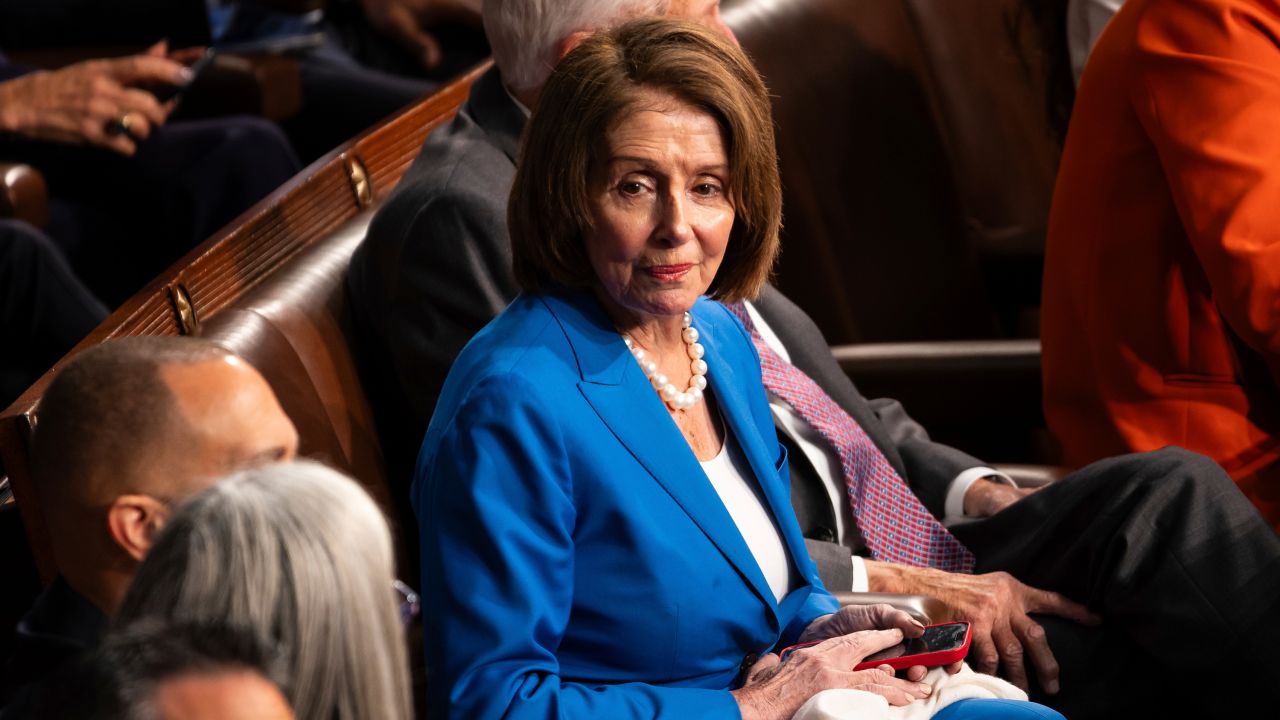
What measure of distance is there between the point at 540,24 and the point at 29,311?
1.19m

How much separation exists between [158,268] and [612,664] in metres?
2.21

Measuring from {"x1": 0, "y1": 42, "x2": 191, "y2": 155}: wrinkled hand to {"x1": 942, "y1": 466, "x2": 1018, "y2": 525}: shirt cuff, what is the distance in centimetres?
170

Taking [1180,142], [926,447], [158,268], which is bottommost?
[158,268]

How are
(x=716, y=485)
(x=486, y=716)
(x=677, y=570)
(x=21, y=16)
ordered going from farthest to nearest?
(x=21, y=16) → (x=716, y=485) → (x=677, y=570) → (x=486, y=716)

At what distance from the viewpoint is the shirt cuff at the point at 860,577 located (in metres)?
1.87

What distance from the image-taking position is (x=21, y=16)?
372 centimetres

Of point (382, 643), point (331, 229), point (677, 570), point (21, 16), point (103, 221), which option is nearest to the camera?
point (382, 643)

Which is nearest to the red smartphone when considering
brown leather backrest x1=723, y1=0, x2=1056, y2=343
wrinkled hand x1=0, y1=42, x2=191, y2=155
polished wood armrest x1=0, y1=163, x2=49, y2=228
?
brown leather backrest x1=723, y1=0, x2=1056, y2=343

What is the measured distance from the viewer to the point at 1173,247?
2117 mm

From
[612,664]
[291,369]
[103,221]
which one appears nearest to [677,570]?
[612,664]

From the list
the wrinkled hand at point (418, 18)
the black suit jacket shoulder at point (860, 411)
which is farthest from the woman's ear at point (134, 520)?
the wrinkled hand at point (418, 18)

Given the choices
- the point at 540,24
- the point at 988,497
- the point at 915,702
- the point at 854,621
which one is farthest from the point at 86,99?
the point at 915,702

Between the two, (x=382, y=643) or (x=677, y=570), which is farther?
(x=677, y=570)

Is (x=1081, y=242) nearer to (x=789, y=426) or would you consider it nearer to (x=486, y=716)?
(x=789, y=426)
